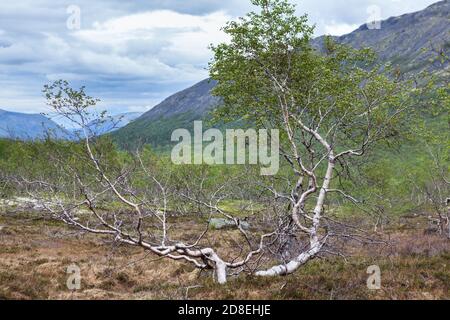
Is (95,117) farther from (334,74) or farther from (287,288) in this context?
(334,74)

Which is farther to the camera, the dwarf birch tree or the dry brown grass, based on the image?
the dwarf birch tree

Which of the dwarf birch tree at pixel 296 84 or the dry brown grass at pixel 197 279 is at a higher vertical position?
the dwarf birch tree at pixel 296 84

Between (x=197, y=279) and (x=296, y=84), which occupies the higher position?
(x=296, y=84)

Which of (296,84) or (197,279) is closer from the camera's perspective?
(197,279)

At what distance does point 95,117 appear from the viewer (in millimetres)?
11828

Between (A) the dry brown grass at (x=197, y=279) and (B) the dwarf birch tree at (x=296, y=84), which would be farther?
(B) the dwarf birch tree at (x=296, y=84)

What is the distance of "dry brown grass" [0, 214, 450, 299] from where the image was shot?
11.0 meters

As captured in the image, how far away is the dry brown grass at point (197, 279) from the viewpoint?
435 inches

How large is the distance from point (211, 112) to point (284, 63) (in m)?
4.84

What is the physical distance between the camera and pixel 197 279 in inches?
538
